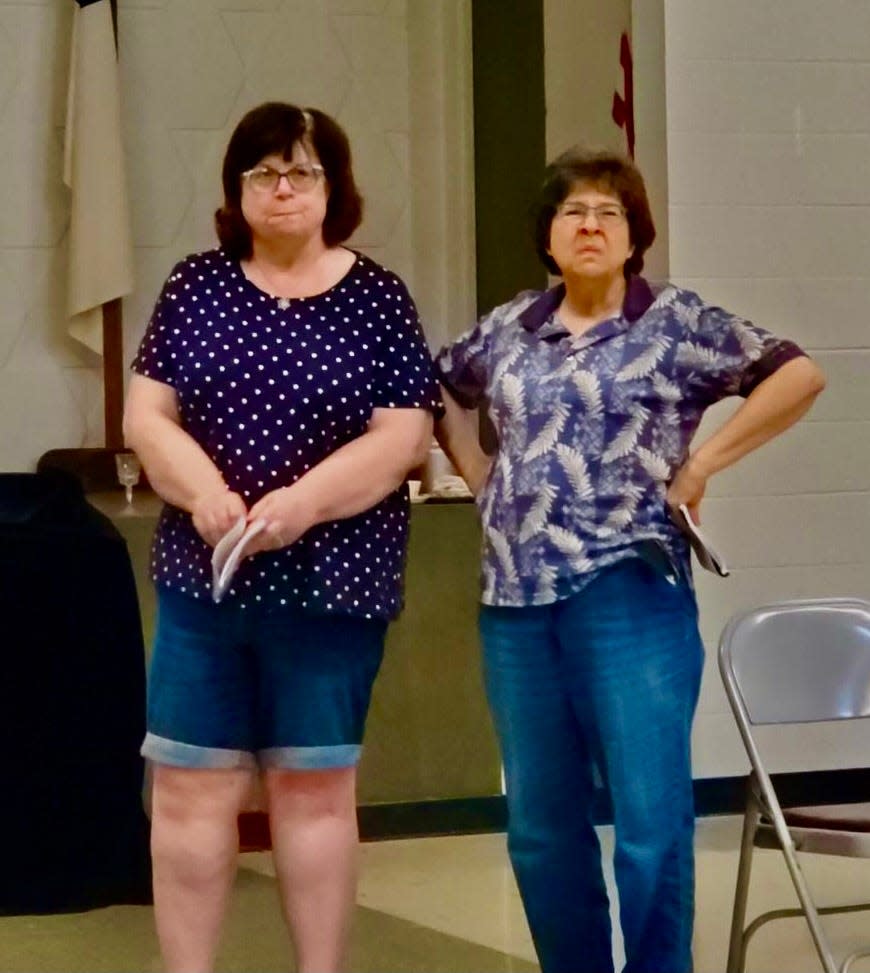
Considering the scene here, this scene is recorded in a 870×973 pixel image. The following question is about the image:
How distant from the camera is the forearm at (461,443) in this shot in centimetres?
222

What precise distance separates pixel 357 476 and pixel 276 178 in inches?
16.1

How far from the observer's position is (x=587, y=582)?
1998 mm

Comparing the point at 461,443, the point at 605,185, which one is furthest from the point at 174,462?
the point at 605,185

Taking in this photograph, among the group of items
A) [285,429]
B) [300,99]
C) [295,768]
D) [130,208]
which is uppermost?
[300,99]

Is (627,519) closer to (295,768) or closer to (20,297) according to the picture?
(295,768)

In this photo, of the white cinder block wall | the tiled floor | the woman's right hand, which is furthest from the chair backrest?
the white cinder block wall

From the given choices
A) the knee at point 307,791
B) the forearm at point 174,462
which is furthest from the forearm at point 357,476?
the knee at point 307,791

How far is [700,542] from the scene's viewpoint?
80.4 inches

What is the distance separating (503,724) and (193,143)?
2.53 metres

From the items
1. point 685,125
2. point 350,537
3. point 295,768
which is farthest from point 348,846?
point 685,125

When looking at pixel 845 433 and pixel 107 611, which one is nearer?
pixel 107 611

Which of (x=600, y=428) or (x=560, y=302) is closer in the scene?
(x=600, y=428)

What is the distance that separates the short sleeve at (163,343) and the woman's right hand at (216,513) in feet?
0.62

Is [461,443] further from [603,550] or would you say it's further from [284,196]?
→ [284,196]
